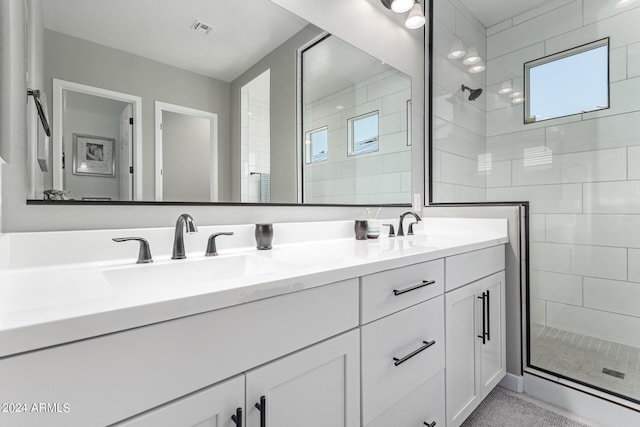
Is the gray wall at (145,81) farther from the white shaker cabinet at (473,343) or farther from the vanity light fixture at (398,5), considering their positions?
the vanity light fixture at (398,5)

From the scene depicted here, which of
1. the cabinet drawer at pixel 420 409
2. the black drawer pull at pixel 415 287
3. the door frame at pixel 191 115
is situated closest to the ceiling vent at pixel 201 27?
the door frame at pixel 191 115

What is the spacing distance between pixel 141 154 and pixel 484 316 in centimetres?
159

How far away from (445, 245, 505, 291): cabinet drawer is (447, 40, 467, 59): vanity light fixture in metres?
1.49

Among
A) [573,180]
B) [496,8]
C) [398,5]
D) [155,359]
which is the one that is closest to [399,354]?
[155,359]

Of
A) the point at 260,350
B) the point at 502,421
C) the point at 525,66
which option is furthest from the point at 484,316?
the point at 525,66

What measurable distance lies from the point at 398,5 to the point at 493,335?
76.0 inches

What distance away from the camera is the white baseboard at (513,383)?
1639 millimetres

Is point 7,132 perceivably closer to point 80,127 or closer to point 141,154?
point 80,127

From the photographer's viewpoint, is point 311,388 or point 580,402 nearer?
point 311,388

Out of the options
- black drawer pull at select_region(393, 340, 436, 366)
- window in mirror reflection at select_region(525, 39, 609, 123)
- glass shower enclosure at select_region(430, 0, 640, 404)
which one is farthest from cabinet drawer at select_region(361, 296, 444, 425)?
window in mirror reflection at select_region(525, 39, 609, 123)

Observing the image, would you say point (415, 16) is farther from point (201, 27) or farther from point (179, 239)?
point (179, 239)

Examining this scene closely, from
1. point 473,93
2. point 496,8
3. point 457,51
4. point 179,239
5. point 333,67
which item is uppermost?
point 496,8

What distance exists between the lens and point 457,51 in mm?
2273

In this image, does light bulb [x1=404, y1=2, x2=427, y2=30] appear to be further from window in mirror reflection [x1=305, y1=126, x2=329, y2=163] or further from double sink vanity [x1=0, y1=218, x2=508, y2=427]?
double sink vanity [x1=0, y1=218, x2=508, y2=427]
